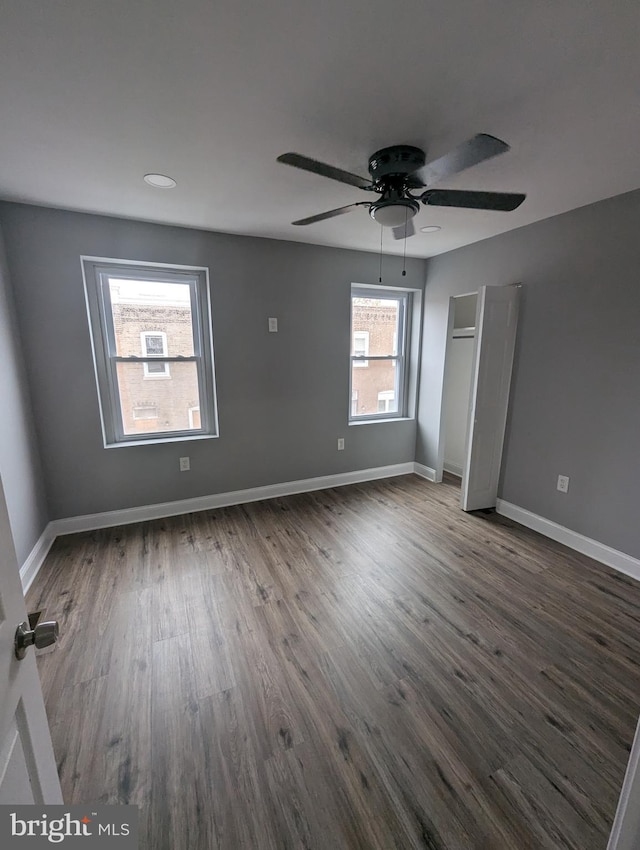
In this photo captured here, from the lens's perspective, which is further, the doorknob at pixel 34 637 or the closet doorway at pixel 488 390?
the closet doorway at pixel 488 390

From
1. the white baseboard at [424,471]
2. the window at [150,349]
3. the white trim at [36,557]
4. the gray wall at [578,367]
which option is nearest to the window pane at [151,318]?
the window at [150,349]

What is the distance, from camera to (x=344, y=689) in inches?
62.6

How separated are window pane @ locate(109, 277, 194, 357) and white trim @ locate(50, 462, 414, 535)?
53.8 inches

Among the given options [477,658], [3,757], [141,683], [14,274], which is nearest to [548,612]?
[477,658]

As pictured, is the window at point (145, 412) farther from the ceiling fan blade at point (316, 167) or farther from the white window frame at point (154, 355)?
the ceiling fan blade at point (316, 167)

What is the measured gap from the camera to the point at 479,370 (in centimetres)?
303

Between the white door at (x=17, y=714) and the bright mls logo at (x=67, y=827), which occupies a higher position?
the white door at (x=17, y=714)

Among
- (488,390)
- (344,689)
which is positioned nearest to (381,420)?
(488,390)

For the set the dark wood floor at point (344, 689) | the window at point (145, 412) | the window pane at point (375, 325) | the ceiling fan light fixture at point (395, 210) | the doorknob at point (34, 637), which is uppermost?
the ceiling fan light fixture at point (395, 210)

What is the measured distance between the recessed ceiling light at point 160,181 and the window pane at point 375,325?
2069 millimetres

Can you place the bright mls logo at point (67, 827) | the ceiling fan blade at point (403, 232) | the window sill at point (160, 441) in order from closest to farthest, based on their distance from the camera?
the bright mls logo at point (67, 827), the ceiling fan blade at point (403, 232), the window sill at point (160, 441)

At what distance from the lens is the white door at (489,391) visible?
2945 millimetres

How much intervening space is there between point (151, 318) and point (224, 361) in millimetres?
694

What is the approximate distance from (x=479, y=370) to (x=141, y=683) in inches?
122
